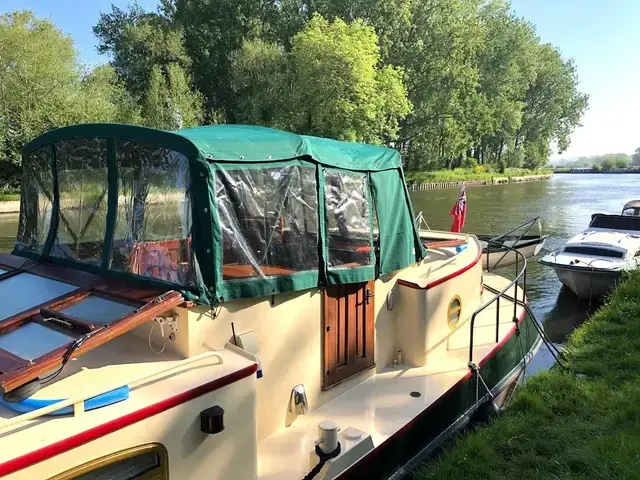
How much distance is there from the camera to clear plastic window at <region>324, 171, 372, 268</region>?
15.0 ft

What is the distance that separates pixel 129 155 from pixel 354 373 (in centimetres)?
284

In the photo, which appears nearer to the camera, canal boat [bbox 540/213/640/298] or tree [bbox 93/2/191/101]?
canal boat [bbox 540/213/640/298]

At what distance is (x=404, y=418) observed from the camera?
4754 millimetres

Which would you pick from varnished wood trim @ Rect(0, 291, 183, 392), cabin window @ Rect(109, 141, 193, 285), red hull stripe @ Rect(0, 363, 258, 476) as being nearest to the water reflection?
red hull stripe @ Rect(0, 363, 258, 476)

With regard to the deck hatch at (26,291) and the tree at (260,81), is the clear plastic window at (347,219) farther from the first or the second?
the tree at (260,81)

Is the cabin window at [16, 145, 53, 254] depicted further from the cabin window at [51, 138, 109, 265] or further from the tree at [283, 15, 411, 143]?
the tree at [283, 15, 411, 143]

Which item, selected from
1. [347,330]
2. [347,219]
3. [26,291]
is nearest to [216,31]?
[347,219]

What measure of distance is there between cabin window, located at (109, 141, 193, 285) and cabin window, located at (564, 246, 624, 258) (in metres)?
13.5

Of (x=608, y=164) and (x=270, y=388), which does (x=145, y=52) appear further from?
(x=608, y=164)

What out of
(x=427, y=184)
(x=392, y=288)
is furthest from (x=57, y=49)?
(x=392, y=288)

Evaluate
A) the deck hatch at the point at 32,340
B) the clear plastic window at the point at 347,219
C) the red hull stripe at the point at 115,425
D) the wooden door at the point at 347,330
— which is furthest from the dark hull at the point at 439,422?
the deck hatch at the point at 32,340

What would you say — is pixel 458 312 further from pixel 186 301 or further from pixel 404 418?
pixel 186 301

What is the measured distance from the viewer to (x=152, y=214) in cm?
391

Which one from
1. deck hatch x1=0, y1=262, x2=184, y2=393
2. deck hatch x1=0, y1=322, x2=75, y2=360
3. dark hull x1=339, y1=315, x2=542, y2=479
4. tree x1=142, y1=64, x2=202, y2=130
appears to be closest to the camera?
deck hatch x1=0, y1=262, x2=184, y2=393
